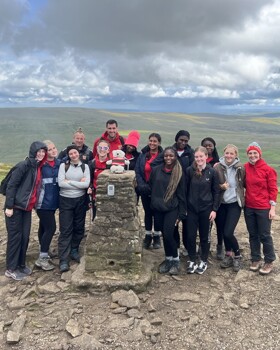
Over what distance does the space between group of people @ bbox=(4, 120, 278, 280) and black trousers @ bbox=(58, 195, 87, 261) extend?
3 cm

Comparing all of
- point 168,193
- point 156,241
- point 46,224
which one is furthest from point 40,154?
point 156,241

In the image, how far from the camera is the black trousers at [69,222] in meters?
8.59

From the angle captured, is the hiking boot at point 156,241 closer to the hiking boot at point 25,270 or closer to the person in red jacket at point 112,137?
the person in red jacket at point 112,137

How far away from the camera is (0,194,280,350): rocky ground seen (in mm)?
6469

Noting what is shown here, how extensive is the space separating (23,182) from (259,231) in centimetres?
620

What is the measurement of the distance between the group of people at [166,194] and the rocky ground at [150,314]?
519 mm

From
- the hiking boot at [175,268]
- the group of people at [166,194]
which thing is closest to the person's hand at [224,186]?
the group of people at [166,194]

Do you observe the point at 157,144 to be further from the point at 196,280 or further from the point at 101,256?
the point at 196,280

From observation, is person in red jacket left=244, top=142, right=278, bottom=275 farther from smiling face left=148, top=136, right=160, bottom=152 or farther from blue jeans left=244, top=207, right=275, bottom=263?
smiling face left=148, top=136, right=160, bottom=152

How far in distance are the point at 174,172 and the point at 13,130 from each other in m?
202

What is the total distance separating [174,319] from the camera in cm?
712

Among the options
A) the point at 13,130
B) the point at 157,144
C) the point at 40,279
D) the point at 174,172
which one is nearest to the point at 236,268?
the point at 174,172

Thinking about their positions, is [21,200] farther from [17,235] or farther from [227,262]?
[227,262]

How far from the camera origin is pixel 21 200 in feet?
26.2
